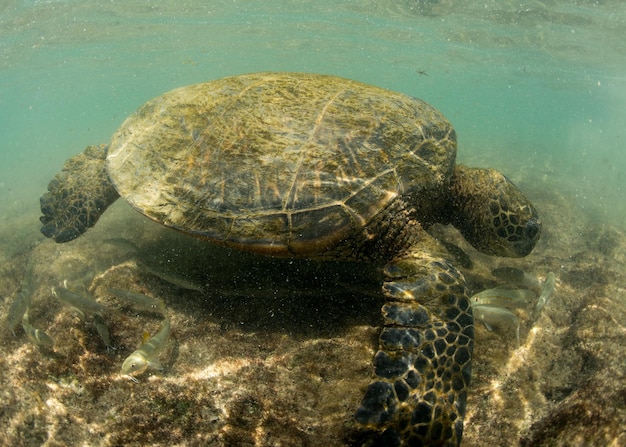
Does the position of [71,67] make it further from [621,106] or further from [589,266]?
[621,106]

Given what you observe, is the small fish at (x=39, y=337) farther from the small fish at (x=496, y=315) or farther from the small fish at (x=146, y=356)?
the small fish at (x=496, y=315)

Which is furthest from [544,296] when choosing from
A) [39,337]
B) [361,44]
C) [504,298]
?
[361,44]

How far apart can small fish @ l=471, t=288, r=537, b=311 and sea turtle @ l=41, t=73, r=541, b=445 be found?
585 millimetres

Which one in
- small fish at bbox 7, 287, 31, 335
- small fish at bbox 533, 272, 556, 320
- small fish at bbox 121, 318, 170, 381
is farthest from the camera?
small fish at bbox 533, 272, 556, 320

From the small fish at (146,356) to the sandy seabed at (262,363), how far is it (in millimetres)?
135

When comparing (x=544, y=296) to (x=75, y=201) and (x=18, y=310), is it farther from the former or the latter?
(x=75, y=201)

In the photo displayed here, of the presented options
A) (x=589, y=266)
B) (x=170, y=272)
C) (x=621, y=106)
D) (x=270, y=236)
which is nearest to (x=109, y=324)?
(x=170, y=272)

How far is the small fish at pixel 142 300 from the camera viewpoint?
3.78 meters

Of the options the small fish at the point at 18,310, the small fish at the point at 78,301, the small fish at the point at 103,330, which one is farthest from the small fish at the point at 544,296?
the small fish at the point at 18,310

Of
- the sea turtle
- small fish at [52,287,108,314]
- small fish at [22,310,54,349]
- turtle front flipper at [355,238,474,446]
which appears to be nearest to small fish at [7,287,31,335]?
small fish at [22,310,54,349]

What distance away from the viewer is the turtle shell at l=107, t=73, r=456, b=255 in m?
3.60

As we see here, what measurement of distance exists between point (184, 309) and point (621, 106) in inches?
3194

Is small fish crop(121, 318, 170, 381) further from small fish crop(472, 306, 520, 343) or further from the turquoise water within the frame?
the turquoise water

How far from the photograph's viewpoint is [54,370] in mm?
3227
